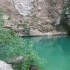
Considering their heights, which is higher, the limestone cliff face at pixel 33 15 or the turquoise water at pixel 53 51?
the turquoise water at pixel 53 51

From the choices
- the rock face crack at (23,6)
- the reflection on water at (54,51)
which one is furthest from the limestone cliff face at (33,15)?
the reflection on water at (54,51)

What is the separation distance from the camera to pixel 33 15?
22.4 meters

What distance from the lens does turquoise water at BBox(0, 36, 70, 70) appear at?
40.3ft

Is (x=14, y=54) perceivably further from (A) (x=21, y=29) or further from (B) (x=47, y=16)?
(B) (x=47, y=16)

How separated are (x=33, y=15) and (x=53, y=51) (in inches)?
259

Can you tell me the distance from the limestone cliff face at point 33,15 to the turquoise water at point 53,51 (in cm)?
178

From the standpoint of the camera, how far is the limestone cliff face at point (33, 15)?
21.5 m

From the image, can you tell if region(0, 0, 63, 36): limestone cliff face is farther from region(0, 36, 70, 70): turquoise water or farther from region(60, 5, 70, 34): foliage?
region(0, 36, 70, 70): turquoise water

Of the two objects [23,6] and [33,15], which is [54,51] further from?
[23,6]

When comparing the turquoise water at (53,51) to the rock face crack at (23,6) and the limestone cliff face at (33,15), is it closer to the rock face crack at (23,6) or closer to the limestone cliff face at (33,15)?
the limestone cliff face at (33,15)

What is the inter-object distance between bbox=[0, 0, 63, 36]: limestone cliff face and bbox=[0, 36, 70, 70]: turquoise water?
1.78 metres

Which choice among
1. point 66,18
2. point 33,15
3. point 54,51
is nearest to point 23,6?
point 33,15

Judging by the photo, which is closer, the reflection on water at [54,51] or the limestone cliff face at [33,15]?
the reflection on water at [54,51]

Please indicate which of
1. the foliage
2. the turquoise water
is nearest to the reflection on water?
the turquoise water
